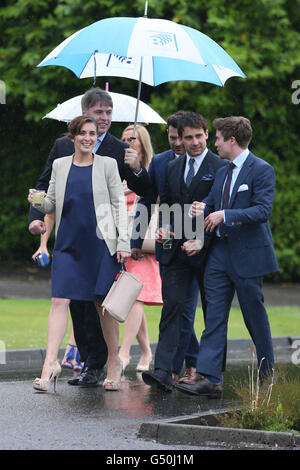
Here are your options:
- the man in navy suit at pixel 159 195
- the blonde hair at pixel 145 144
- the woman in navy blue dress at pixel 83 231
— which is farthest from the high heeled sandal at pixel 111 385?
the blonde hair at pixel 145 144

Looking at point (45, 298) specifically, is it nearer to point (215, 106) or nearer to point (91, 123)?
point (215, 106)

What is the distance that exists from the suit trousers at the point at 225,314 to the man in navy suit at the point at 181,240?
0.89ft

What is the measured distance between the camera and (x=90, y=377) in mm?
8586

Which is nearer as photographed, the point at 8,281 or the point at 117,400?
the point at 117,400

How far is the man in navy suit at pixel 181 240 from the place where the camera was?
829 cm

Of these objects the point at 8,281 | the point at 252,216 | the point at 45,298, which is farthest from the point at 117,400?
the point at 8,281

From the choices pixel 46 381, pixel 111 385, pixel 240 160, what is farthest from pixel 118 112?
pixel 46 381

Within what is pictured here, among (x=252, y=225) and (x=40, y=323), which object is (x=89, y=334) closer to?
(x=252, y=225)

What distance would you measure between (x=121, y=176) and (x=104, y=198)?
0.55 m

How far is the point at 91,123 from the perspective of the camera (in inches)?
322

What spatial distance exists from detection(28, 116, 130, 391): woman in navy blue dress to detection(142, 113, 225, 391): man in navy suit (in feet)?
1.54

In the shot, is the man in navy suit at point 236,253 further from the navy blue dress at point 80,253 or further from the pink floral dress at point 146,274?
the pink floral dress at point 146,274

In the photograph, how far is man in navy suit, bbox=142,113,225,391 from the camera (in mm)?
8289
